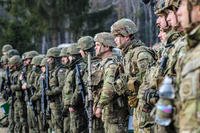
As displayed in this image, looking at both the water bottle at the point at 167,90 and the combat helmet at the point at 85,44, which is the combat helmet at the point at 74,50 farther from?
the water bottle at the point at 167,90

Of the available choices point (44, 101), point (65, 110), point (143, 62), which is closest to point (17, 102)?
point (44, 101)

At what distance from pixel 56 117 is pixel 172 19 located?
19.3 ft

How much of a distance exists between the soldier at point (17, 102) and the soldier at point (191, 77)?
9914 mm

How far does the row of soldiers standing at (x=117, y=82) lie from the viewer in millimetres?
3658

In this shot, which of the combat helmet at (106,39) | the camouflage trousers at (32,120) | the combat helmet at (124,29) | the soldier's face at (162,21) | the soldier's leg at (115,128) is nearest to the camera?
the soldier's face at (162,21)

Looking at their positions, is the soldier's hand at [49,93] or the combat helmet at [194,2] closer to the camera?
the combat helmet at [194,2]

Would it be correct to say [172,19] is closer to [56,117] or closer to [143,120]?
[143,120]

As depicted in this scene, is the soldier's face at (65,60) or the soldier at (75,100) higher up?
the soldier's face at (65,60)

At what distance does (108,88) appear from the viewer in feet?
26.1

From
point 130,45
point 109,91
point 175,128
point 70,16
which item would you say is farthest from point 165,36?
point 70,16

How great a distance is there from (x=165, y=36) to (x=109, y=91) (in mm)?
1860

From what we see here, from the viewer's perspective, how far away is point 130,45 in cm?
763

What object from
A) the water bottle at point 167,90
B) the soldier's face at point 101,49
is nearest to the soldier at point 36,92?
the soldier's face at point 101,49

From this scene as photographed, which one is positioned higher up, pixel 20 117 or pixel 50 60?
pixel 50 60
